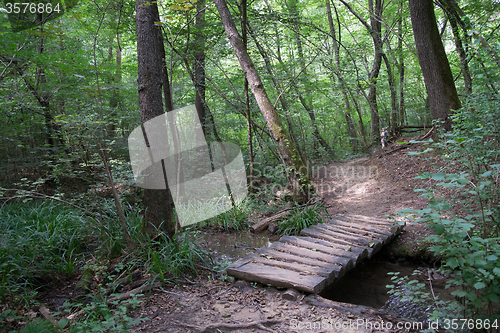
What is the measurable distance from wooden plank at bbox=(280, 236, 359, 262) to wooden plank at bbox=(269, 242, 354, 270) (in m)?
0.10

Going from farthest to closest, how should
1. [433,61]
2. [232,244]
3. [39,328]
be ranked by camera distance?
[433,61] → [232,244] → [39,328]

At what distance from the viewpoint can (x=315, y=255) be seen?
3932mm

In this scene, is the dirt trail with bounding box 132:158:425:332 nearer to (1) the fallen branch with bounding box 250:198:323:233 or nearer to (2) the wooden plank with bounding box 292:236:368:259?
(2) the wooden plank with bounding box 292:236:368:259

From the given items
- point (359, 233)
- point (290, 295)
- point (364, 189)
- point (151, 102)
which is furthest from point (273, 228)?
point (151, 102)

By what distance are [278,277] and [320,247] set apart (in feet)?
3.73

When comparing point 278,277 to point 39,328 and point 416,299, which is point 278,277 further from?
point 39,328

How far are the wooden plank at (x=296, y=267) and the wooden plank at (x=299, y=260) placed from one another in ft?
0.25

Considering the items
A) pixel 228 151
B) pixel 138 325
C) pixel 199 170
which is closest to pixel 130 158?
pixel 199 170

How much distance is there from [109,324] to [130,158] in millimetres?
7730

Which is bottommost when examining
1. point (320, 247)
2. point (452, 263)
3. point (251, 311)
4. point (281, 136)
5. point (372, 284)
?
point (372, 284)

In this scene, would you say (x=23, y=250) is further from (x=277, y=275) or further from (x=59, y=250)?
(x=277, y=275)

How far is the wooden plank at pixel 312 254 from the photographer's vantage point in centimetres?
369

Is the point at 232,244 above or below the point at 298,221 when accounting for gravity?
below

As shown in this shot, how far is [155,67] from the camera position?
4410 millimetres
